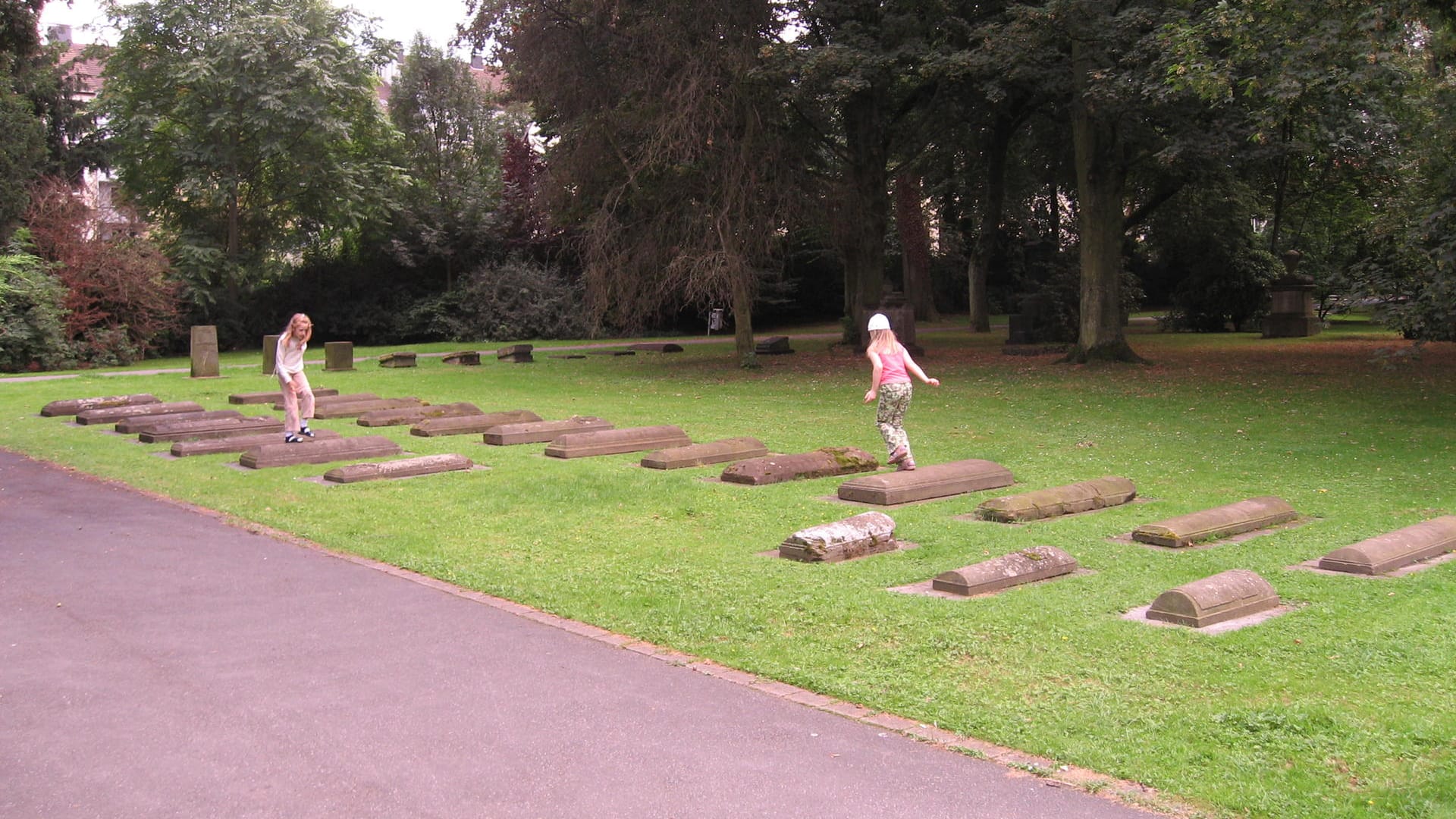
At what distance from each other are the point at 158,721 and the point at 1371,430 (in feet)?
51.0

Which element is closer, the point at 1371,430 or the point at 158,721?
the point at 158,721

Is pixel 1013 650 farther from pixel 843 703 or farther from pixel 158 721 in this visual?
pixel 158 721

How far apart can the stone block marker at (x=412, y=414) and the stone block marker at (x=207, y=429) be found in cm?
137

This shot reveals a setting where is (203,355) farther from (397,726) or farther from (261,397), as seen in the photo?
(397,726)

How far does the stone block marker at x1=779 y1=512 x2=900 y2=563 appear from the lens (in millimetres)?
8617

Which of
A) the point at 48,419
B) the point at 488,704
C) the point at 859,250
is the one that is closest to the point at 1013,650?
the point at 488,704

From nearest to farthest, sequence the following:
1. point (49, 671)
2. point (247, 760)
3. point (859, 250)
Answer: point (247, 760), point (49, 671), point (859, 250)

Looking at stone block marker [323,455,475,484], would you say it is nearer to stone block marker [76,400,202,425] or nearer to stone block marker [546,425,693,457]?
stone block marker [546,425,693,457]

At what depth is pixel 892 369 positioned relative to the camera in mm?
12469

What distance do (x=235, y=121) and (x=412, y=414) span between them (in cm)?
2598

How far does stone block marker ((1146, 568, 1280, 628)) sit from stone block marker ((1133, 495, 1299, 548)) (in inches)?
65.1

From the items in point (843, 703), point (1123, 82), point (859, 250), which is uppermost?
point (1123, 82)

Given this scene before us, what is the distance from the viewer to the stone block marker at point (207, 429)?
16.3 meters

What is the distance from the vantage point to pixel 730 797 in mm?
4574
